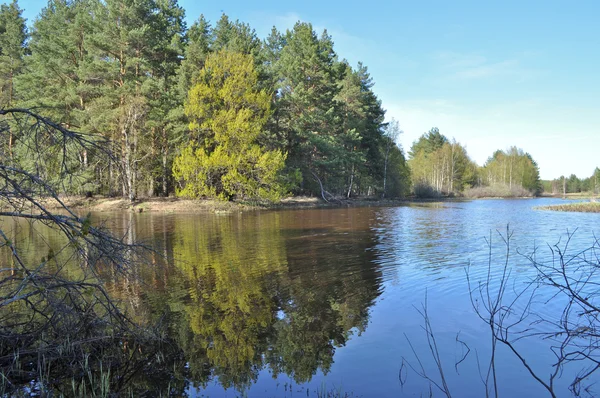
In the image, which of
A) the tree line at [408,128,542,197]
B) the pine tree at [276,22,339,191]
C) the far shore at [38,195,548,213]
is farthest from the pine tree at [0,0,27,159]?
the tree line at [408,128,542,197]

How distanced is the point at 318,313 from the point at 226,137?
81.3 ft

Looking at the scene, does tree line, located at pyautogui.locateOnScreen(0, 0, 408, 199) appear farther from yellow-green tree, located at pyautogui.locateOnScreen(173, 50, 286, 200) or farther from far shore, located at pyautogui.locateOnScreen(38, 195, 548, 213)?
far shore, located at pyautogui.locateOnScreen(38, 195, 548, 213)

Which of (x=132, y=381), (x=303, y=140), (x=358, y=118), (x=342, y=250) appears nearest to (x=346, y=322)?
(x=132, y=381)

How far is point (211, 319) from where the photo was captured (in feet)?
22.2

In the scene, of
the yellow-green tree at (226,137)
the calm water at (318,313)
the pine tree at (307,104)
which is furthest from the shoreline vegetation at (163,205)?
the calm water at (318,313)

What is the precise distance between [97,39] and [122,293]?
2775 centimetres

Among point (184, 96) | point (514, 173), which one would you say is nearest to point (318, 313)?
point (184, 96)

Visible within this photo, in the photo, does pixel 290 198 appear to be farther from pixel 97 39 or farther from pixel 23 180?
pixel 23 180

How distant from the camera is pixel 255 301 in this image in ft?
25.8

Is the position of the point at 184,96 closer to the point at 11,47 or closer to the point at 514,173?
the point at 11,47

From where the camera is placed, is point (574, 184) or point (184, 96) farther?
point (574, 184)

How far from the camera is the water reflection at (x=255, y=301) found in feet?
17.6

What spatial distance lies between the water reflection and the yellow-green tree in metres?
15.3

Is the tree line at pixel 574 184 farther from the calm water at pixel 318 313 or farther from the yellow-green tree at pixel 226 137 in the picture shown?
the calm water at pixel 318 313
